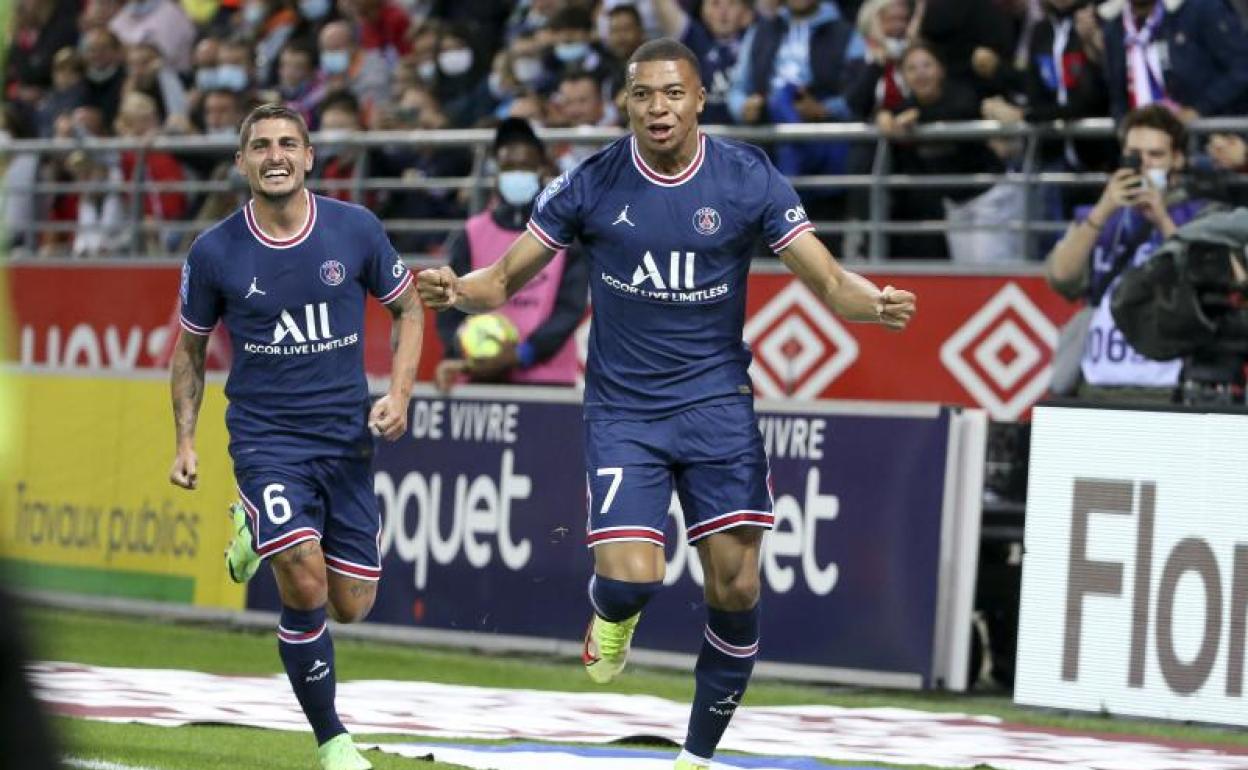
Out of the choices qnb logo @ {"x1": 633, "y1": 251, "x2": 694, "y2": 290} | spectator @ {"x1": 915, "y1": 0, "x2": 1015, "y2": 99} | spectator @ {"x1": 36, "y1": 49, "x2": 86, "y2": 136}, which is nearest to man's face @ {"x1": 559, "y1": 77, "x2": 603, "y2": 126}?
spectator @ {"x1": 915, "y1": 0, "x2": 1015, "y2": 99}

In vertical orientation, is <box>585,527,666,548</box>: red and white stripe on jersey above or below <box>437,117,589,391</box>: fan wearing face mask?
Result: below

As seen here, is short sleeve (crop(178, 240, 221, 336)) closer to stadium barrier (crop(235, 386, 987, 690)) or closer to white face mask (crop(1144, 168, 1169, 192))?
stadium barrier (crop(235, 386, 987, 690))

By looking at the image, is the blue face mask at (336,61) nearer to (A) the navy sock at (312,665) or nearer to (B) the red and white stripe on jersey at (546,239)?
(B) the red and white stripe on jersey at (546,239)

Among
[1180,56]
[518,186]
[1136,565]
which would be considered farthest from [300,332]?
[1180,56]

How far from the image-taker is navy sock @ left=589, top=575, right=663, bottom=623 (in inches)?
349

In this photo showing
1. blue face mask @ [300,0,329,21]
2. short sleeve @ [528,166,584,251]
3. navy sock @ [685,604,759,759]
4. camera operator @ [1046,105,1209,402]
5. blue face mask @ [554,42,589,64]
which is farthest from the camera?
blue face mask @ [300,0,329,21]

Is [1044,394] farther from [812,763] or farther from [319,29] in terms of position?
[319,29]

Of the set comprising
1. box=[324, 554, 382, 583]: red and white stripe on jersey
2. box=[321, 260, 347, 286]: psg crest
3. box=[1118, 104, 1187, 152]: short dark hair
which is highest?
box=[1118, 104, 1187, 152]: short dark hair

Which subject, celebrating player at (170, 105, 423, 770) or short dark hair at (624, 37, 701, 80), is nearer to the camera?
short dark hair at (624, 37, 701, 80)

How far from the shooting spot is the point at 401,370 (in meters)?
9.73

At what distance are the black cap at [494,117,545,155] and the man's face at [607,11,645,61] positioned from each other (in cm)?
333

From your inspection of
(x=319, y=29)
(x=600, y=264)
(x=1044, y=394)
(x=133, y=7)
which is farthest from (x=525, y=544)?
(x=133, y=7)

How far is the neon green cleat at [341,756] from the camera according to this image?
29.6 feet

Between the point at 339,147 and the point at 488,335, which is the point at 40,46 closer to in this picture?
the point at 339,147
